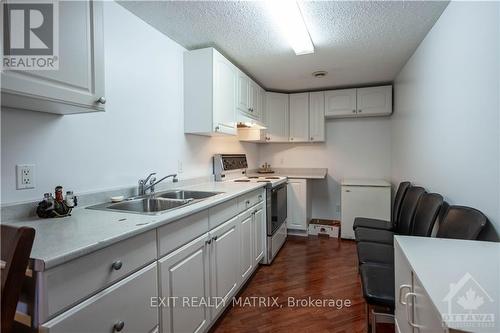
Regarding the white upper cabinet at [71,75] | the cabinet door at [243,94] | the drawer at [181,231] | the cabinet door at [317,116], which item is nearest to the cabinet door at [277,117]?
the cabinet door at [317,116]

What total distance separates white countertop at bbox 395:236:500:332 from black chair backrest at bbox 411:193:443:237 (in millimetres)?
600

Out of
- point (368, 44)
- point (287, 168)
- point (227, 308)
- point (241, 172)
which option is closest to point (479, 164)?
point (368, 44)

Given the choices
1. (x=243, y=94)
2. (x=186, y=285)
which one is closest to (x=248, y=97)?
(x=243, y=94)

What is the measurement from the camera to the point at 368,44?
237 cm

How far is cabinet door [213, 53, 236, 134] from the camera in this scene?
2348 millimetres

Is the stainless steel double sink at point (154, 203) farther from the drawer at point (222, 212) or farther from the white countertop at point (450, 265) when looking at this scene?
the white countertop at point (450, 265)

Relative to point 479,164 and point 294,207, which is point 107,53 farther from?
point 294,207

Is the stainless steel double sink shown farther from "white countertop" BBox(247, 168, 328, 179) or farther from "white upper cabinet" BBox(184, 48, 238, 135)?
"white countertop" BBox(247, 168, 328, 179)

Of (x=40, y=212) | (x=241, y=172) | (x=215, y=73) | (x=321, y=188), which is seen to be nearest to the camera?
(x=40, y=212)

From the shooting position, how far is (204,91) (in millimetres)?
2309

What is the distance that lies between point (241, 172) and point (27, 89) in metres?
2.81

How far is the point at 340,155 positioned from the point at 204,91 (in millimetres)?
2677

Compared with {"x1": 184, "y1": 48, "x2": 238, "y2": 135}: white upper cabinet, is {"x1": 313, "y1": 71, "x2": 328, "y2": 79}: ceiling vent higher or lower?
higher

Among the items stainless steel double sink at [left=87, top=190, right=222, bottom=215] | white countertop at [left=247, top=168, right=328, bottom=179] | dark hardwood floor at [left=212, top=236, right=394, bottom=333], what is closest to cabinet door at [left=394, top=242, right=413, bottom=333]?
dark hardwood floor at [left=212, top=236, right=394, bottom=333]
